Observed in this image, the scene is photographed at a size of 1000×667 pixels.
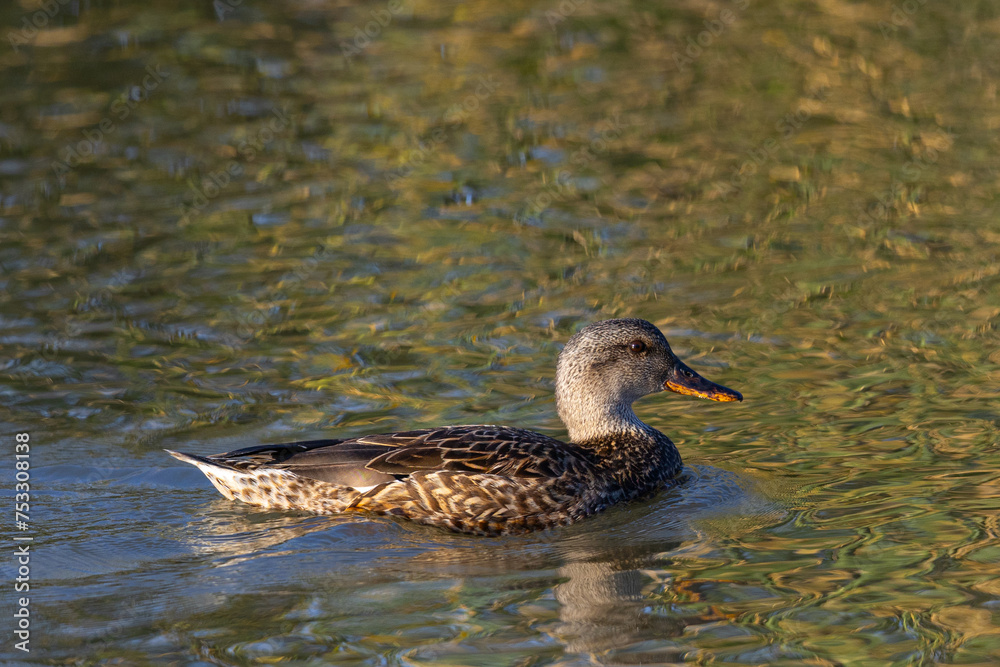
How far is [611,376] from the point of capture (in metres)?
9.25

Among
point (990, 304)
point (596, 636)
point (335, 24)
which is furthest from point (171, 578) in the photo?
point (335, 24)

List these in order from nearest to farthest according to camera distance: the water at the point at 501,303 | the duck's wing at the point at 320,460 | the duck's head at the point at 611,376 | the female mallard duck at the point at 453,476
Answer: the water at the point at 501,303 → the female mallard duck at the point at 453,476 → the duck's wing at the point at 320,460 → the duck's head at the point at 611,376

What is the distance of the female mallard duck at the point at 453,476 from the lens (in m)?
8.38

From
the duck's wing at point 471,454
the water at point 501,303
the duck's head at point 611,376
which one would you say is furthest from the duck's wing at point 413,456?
the duck's head at point 611,376

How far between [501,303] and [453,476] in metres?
3.84

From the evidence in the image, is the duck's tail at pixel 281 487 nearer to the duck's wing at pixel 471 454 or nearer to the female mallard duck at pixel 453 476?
the female mallard duck at pixel 453 476

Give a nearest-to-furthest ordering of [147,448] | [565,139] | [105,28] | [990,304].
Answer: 1. [147,448]
2. [990,304]
3. [565,139]
4. [105,28]

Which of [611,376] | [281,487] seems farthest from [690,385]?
[281,487]

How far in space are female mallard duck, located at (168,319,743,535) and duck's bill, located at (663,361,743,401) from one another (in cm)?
48

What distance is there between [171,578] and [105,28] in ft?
50.4

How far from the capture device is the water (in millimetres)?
7195

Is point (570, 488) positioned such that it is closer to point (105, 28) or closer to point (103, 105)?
point (103, 105)

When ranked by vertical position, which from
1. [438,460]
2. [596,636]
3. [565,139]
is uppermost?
[565,139]

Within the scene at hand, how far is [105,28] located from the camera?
2103 centimetres
